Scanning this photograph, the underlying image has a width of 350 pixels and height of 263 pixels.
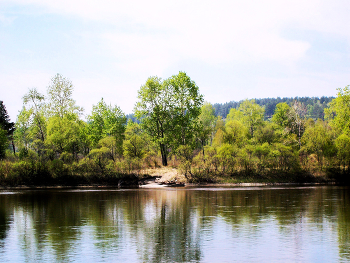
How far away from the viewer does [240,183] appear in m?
77.6

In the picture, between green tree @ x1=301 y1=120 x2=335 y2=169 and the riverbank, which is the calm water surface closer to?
the riverbank

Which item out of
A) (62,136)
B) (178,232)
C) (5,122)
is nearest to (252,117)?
(62,136)

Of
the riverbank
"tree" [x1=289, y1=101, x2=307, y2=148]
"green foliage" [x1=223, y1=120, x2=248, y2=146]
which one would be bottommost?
the riverbank

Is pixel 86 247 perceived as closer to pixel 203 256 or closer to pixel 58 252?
pixel 58 252

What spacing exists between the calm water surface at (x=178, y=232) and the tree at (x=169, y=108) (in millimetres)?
45651

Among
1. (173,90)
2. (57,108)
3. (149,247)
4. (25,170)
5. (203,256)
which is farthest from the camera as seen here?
(57,108)

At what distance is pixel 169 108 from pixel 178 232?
206 feet

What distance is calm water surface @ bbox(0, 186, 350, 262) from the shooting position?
2034cm

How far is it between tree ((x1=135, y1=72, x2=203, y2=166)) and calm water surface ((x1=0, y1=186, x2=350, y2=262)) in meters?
45.7

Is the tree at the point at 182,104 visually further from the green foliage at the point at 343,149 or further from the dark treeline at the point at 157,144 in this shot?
the green foliage at the point at 343,149

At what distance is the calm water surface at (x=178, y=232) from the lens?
801 inches

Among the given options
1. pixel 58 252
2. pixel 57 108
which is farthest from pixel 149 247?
pixel 57 108

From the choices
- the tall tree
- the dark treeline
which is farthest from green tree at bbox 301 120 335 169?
the tall tree

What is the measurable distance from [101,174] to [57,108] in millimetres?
26464
